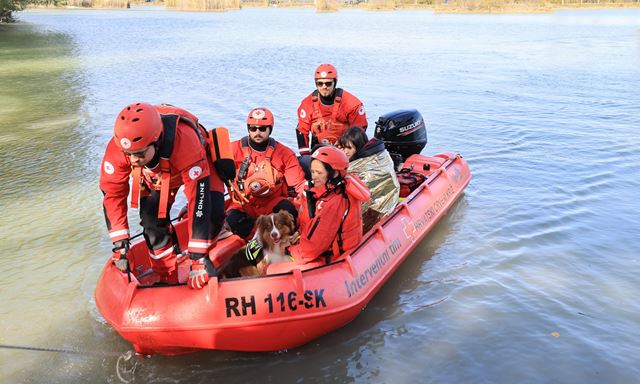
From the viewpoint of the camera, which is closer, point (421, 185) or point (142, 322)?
point (142, 322)

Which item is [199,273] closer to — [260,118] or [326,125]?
[260,118]

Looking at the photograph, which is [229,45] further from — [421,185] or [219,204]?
[219,204]

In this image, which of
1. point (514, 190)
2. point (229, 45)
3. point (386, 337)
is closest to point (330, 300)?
point (386, 337)

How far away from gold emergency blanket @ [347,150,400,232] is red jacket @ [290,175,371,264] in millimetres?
Answer: 738

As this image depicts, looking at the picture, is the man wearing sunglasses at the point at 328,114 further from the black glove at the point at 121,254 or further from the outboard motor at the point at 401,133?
the black glove at the point at 121,254

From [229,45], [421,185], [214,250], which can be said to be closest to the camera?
[214,250]

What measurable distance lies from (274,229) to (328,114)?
2313 millimetres

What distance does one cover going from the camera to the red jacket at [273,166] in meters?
4.86

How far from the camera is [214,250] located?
4820 mm

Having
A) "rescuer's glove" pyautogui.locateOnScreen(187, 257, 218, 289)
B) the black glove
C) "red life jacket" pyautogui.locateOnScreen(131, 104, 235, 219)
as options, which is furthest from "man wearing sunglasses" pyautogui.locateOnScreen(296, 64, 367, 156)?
the black glove

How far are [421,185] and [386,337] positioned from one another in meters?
2.19

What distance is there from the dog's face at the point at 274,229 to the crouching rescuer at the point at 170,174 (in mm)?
538

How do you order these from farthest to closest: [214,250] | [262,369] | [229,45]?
[229,45]
[214,250]
[262,369]

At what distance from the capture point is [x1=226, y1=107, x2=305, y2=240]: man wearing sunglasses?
15.9 ft
